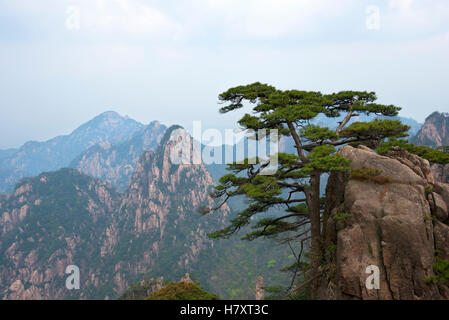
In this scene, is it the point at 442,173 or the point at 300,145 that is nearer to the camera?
the point at 300,145

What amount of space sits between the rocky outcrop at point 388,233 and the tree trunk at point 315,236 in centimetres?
47

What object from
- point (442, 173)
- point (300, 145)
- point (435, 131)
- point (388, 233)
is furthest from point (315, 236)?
point (435, 131)

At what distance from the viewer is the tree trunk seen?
9.82m

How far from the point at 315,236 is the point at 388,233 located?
2.51m

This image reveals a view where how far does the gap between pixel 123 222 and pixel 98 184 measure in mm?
49030

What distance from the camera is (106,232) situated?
130375 mm

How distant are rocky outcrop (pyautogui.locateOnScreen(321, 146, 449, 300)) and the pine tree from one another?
32.7 inches

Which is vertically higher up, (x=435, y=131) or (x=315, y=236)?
(x=435, y=131)

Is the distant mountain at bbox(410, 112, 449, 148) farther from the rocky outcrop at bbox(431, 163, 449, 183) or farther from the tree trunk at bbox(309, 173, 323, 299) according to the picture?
the tree trunk at bbox(309, 173, 323, 299)

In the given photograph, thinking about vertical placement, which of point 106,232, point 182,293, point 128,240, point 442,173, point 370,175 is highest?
point 442,173

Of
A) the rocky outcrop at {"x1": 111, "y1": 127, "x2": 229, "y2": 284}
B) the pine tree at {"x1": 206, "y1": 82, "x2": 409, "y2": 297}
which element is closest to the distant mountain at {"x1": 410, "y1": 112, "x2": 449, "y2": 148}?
the rocky outcrop at {"x1": 111, "y1": 127, "x2": 229, "y2": 284}

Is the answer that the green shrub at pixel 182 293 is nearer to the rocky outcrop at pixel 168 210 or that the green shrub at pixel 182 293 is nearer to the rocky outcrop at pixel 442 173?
the rocky outcrop at pixel 442 173

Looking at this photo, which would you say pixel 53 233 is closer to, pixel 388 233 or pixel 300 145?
pixel 300 145
